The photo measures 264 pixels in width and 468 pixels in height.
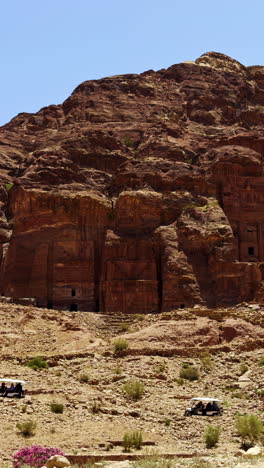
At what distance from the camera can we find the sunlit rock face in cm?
5609

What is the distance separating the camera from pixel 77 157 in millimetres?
68125

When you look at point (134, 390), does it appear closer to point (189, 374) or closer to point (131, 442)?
→ point (189, 374)

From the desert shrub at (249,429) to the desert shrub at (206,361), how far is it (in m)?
11.8

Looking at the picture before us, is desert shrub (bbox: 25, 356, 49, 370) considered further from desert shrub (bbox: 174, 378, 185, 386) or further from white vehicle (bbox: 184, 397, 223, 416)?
white vehicle (bbox: 184, 397, 223, 416)

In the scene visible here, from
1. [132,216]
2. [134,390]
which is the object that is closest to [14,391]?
[134,390]

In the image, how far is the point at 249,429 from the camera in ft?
75.4

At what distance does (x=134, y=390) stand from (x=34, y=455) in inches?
395

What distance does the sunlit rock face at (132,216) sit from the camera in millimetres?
56094

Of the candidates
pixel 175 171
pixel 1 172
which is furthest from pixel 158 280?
pixel 1 172

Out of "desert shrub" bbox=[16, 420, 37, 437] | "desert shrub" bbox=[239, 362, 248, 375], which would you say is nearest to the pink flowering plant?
"desert shrub" bbox=[16, 420, 37, 437]

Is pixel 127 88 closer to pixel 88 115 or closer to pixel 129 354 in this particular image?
pixel 88 115

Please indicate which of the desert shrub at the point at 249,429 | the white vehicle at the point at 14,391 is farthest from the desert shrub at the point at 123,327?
the desert shrub at the point at 249,429

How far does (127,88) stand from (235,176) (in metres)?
27.5

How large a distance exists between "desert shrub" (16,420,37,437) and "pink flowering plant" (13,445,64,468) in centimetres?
229
